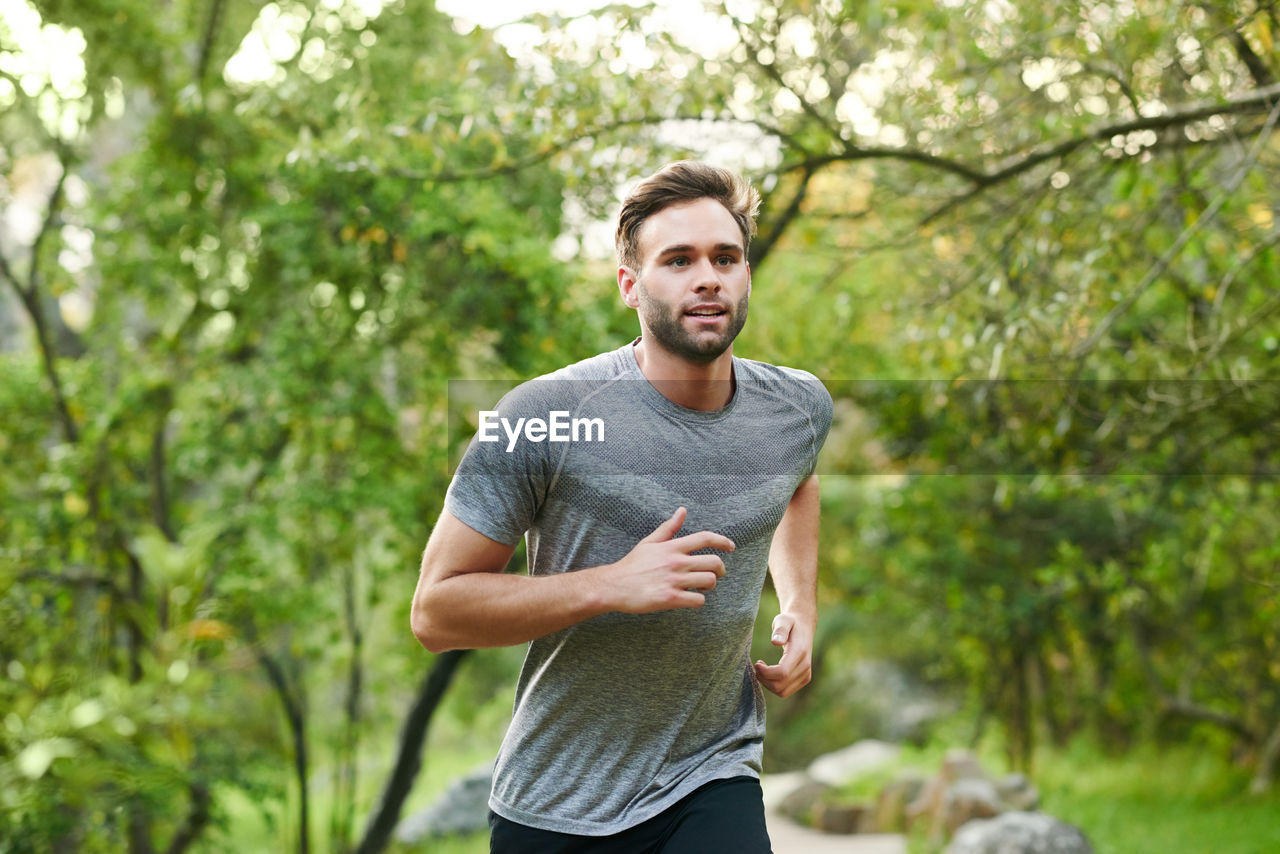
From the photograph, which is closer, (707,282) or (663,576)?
(663,576)

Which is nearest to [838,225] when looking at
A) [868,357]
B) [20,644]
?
[868,357]

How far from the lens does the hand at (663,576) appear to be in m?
1.75

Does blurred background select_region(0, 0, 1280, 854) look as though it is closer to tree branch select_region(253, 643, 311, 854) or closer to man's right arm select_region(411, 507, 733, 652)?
tree branch select_region(253, 643, 311, 854)

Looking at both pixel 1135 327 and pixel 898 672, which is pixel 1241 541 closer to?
pixel 1135 327

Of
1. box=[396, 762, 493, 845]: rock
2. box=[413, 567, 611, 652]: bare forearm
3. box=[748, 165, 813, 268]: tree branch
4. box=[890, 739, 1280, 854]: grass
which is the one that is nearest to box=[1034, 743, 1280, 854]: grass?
box=[890, 739, 1280, 854]: grass

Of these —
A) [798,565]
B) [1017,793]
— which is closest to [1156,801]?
[1017,793]

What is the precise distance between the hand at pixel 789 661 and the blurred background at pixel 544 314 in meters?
1.31

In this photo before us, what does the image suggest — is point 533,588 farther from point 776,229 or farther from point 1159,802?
point 1159,802

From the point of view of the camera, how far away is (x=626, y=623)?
2.05 m

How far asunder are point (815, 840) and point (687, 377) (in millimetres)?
7266

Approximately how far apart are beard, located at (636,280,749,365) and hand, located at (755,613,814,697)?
21.0 inches

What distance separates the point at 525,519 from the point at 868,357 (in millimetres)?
5465

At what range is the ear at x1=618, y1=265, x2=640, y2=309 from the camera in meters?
2.15

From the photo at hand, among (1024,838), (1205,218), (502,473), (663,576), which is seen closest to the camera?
(663,576)
